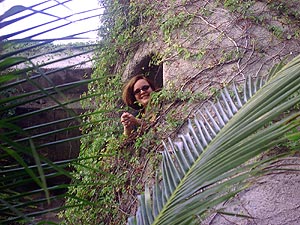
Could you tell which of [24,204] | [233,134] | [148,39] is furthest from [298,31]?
[24,204]

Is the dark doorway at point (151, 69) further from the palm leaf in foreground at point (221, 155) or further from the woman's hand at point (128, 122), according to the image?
the palm leaf in foreground at point (221, 155)

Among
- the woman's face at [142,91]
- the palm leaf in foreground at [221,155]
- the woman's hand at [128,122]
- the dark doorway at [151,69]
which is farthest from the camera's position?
the dark doorway at [151,69]

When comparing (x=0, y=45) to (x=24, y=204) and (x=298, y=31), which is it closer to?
(x=24, y=204)

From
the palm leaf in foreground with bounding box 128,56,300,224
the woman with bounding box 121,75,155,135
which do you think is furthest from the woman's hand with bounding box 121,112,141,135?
the palm leaf in foreground with bounding box 128,56,300,224

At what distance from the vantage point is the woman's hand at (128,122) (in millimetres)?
3746

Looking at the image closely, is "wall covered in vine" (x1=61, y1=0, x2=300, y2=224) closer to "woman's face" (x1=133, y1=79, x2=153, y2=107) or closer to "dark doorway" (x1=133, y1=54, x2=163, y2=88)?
"dark doorway" (x1=133, y1=54, x2=163, y2=88)

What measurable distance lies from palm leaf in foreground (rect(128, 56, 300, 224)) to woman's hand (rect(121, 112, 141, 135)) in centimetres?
188

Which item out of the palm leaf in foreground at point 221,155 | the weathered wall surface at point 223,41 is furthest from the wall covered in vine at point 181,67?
the palm leaf in foreground at point 221,155

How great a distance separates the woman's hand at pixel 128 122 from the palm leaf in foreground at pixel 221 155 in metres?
1.88

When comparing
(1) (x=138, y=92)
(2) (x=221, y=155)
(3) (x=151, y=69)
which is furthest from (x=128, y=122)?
(2) (x=221, y=155)

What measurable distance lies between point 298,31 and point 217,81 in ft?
2.29

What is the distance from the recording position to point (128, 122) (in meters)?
3.81

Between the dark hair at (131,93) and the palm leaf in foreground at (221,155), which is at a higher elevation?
the dark hair at (131,93)

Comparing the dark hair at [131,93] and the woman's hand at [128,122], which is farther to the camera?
the dark hair at [131,93]
